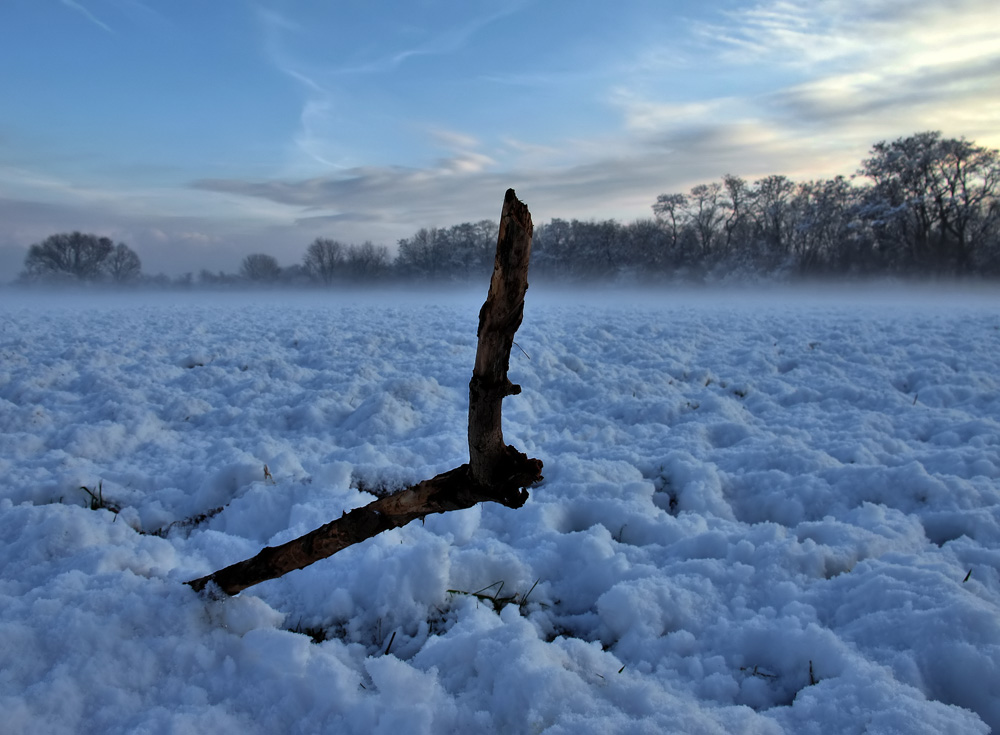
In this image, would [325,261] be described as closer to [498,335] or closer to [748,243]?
[748,243]

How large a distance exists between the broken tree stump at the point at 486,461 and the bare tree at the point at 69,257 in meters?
60.4

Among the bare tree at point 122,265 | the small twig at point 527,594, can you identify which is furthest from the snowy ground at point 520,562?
the bare tree at point 122,265

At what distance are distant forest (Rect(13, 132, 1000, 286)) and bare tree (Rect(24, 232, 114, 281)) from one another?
90 millimetres

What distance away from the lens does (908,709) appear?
175 centimetres

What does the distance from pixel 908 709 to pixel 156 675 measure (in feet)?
8.04

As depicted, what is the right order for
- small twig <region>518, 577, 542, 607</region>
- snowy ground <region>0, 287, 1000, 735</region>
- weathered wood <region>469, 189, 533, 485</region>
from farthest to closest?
small twig <region>518, 577, 542, 607</region>, snowy ground <region>0, 287, 1000, 735</region>, weathered wood <region>469, 189, 533, 485</region>

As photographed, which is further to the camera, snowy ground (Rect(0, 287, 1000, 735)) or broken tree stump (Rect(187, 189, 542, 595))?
snowy ground (Rect(0, 287, 1000, 735))

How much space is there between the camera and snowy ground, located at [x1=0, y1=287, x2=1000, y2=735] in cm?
183

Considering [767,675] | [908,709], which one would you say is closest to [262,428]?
[767,675]

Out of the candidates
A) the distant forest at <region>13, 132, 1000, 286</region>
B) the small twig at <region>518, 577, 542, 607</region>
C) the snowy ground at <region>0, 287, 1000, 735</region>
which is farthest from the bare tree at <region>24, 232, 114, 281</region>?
the small twig at <region>518, 577, 542, 607</region>

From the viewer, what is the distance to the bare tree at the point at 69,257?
4862 centimetres

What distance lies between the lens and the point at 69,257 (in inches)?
1960

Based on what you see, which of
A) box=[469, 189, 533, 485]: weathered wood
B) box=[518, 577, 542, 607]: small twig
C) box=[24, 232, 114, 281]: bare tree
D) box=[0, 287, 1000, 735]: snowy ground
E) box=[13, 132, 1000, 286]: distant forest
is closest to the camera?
box=[469, 189, 533, 485]: weathered wood

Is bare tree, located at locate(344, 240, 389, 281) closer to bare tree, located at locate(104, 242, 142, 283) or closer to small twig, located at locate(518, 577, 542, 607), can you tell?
bare tree, located at locate(104, 242, 142, 283)
